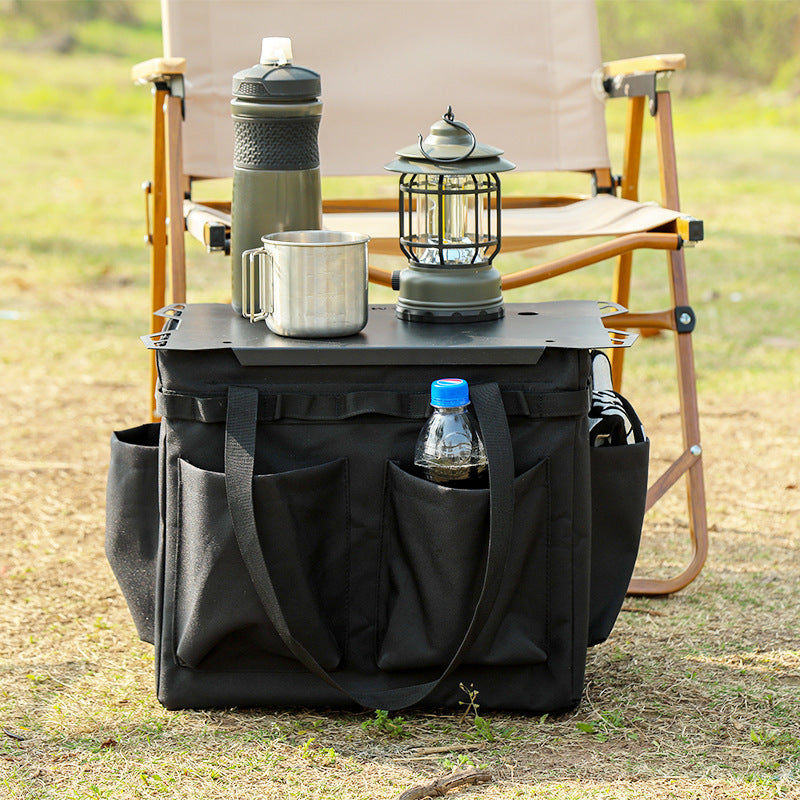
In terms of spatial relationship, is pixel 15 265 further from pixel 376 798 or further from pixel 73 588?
pixel 376 798

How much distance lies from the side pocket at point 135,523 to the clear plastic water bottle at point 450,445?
0.44 meters

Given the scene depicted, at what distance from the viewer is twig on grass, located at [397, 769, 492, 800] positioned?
160cm

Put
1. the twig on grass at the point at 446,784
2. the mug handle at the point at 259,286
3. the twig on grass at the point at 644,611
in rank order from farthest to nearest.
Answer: the twig on grass at the point at 644,611 < the mug handle at the point at 259,286 < the twig on grass at the point at 446,784

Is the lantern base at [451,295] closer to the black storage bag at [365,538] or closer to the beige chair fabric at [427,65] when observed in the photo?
the black storage bag at [365,538]

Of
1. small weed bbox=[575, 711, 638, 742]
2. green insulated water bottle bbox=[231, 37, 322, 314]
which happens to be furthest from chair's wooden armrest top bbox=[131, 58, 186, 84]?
small weed bbox=[575, 711, 638, 742]

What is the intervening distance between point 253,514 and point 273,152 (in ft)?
1.96

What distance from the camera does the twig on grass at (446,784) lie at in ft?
5.24

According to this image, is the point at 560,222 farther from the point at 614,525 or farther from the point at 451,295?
the point at 614,525

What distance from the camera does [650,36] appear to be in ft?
40.6

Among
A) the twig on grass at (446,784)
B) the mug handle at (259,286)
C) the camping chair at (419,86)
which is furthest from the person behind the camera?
the camping chair at (419,86)

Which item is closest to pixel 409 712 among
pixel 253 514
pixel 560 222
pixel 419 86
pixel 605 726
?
pixel 605 726

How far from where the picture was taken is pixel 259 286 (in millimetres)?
1876

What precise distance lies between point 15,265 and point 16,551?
2738 mm

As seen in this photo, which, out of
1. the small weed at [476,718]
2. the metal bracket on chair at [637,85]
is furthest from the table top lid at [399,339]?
the metal bracket on chair at [637,85]
